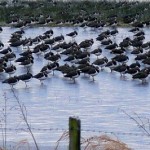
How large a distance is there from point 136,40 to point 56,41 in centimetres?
383

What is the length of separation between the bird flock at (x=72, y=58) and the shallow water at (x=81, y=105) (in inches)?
11.0

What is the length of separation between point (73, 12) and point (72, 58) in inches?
705

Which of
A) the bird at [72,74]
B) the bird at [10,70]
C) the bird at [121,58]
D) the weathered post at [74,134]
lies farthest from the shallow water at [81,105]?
the weathered post at [74,134]

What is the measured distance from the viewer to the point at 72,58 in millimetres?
27734

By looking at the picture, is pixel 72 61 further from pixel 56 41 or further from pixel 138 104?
pixel 138 104

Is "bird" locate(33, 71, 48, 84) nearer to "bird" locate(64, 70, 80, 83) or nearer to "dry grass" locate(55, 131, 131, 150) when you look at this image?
"bird" locate(64, 70, 80, 83)

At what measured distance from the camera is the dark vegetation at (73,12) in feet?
133

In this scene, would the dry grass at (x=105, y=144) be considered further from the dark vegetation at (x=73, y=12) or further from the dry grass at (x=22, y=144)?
the dark vegetation at (x=73, y=12)

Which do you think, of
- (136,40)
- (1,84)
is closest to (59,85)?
(1,84)

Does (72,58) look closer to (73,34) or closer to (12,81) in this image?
(12,81)

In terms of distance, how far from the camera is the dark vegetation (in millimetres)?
40531

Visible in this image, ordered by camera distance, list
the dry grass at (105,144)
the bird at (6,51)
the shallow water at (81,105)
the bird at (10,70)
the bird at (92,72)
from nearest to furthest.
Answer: the dry grass at (105,144) → the shallow water at (81,105) → the bird at (92,72) → the bird at (10,70) → the bird at (6,51)

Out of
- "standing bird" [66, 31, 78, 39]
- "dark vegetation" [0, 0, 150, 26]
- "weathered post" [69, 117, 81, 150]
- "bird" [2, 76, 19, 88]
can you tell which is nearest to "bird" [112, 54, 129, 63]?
"bird" [2, 76, 19, 88]

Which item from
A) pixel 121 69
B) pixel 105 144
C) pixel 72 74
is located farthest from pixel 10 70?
pixel 105 144
